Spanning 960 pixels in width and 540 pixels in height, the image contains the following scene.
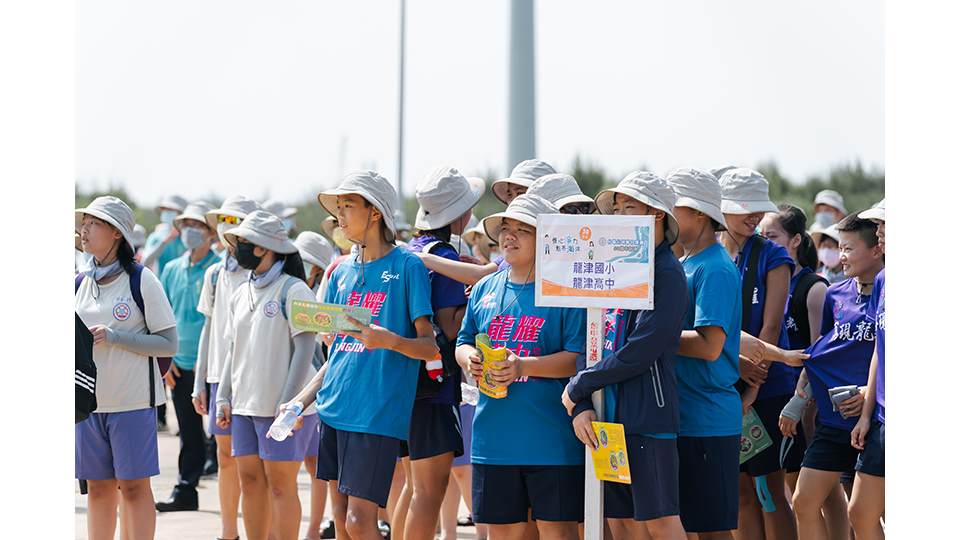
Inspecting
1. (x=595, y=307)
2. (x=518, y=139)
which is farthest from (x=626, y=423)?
(x=518, y=139)

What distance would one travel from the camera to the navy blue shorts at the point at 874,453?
5816 millimetres

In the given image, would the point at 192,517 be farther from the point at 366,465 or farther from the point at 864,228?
the point at 864,228

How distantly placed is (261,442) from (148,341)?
2.78ft

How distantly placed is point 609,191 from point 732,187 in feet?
3.58

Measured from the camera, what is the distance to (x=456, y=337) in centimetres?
618

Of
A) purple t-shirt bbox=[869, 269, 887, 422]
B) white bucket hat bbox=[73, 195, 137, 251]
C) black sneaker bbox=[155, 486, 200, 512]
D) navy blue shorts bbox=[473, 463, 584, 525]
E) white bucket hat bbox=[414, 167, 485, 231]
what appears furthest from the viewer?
black sneaker bbox=[155, 486, 200, 512]

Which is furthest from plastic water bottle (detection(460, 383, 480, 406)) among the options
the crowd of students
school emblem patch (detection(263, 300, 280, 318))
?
school emblem patch (detection(263, 300, 280, 318))

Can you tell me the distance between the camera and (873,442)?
5.86 metres

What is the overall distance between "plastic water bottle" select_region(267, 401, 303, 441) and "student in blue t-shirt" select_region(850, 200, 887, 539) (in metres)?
2.69

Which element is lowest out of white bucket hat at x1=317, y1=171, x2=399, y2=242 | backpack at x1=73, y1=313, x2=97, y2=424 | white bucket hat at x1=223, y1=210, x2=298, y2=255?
backpack at x1=73, y1=313, x2=97, y2=424

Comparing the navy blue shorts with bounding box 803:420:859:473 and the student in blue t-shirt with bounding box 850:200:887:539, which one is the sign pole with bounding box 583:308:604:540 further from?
the navy blue shorts with bounding box 803:420:859:473

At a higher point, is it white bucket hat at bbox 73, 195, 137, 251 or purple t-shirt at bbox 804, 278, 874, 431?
white bucket hat at bbox 73, 195, 137, 251

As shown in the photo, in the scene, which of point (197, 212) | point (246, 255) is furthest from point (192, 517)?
point (197, 212)

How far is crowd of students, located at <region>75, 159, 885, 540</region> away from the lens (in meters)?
5.36
